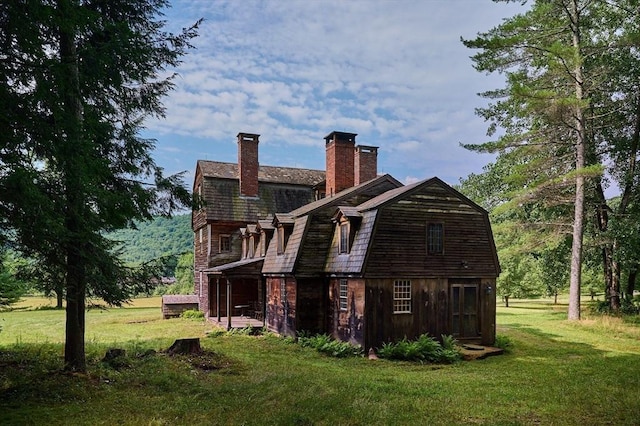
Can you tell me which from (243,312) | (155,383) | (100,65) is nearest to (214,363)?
(155,383)

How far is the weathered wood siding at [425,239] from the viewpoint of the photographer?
1687cm

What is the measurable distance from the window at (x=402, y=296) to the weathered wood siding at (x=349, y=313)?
1314 mm

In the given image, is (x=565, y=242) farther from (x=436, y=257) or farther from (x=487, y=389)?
(x=487, y=389)

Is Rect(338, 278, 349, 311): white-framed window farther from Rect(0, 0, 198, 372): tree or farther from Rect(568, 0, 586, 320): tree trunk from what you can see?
Rect(568, 0, 586, 320): tree trunk

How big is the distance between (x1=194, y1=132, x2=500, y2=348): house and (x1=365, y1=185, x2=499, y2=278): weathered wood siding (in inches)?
1.5

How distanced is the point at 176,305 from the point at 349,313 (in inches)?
684

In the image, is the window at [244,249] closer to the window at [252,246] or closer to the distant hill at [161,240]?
the window at [252,246]

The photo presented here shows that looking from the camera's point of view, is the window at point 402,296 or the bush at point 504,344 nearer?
the window at point 402,296

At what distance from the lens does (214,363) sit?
13.5m

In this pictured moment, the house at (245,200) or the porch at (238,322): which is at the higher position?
the house at (245,200)

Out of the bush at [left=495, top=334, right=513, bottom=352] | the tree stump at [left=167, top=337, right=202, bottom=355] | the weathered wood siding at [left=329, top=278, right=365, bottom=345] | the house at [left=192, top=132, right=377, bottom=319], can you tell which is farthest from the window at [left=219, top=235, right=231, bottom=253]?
the bush at [left=495, top=334, right=513, bottom=352]

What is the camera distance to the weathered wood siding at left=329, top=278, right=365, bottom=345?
1653 centimetres

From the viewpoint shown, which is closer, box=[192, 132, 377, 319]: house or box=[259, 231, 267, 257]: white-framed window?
box=[259, 231, 267, 257]: white-framed window

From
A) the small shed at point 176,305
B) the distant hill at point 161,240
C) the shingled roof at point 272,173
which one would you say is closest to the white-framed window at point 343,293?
the shingled roof at point 272,173
